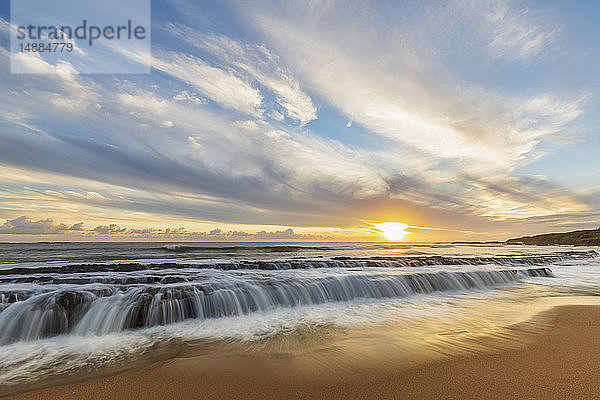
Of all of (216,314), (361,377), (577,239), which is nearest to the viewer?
(361,377)

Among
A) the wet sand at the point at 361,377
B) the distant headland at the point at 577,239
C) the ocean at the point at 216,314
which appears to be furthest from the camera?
the distant headland at the point at 577,239

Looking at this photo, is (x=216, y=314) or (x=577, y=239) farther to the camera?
(x=577, y=239)

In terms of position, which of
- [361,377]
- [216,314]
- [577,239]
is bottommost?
[577,239]

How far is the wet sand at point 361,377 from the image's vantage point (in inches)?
117

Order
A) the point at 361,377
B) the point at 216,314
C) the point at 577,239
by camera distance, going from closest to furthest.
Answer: the point at 361,377 < the point at 216,314 < the point at 577,239

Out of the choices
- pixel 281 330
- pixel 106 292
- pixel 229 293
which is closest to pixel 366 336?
pixel 281 330

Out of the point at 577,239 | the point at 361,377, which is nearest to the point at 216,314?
the point at 361,377

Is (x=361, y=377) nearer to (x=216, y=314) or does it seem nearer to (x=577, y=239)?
(x=216, y=314)

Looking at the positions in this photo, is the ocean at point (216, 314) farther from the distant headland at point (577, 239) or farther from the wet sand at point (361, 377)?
the distant headland at point (577, 239)

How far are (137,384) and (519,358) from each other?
4.78 metres

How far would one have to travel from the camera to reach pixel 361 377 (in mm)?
3330

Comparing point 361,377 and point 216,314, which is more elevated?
point 361,377

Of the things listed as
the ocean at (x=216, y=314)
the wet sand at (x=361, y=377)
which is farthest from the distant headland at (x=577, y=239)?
the wet sand at (x=361, y=377)

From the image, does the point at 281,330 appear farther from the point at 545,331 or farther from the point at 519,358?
the point at 545,331
